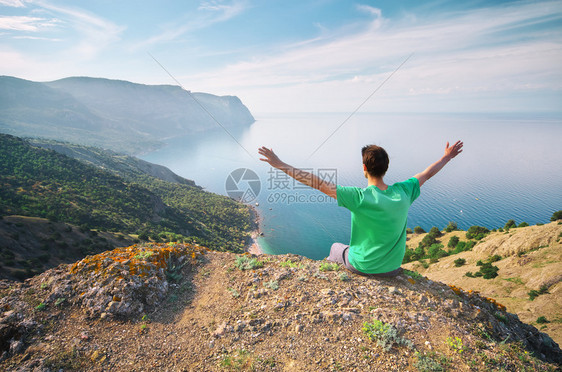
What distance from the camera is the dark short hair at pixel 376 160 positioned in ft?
10.9

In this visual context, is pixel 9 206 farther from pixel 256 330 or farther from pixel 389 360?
pixel 389 360

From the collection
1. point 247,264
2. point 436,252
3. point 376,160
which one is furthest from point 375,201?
point 436,252

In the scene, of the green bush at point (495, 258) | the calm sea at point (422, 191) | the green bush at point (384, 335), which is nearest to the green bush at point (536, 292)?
the green bush at point (495, 258)

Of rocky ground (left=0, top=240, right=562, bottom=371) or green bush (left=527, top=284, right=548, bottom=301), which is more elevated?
rocky ground (left=0, top=240, right=562, bottom=371)

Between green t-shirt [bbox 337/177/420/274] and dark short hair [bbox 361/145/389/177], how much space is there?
0.23m

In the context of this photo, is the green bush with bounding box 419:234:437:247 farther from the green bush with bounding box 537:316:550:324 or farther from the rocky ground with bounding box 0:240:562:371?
the rocky ground with bounding box 0:240:562:371

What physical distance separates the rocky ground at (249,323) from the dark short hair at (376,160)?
2.64 meters

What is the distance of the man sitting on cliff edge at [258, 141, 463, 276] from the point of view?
10.8 ft

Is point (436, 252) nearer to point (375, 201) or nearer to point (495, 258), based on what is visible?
point (495, 258)

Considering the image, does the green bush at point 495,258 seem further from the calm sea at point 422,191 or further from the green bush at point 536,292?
the calm sea at point 422,191

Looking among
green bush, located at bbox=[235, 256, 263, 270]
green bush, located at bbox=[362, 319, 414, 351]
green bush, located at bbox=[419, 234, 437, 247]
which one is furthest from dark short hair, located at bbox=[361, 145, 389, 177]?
green bush, located at bbox=[419, 234, 437, 247]

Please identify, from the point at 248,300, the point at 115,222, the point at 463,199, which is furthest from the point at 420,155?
the point at 248,300

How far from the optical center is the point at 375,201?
3.27 m

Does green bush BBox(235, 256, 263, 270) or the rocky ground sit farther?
green bush BBox(235, 256, 263, 270)
